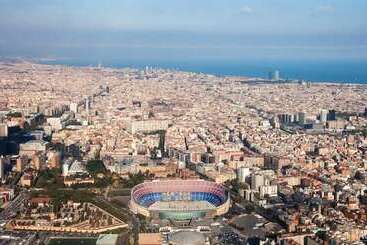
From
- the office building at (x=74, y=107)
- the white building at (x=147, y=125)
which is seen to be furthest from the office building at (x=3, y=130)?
the office building at (x=74, y=107)

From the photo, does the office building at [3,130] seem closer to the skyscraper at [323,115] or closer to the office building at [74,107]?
the office building at [74,107]

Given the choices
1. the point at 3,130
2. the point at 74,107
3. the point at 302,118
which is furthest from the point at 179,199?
the point at 74,107

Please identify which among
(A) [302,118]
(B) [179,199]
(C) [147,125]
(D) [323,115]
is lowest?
(B) [179,199]

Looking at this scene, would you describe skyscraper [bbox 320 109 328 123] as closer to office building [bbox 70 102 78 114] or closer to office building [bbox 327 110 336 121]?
office building [bbox 327 110 336 121]

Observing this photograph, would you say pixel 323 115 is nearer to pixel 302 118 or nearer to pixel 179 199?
pixel 302 118

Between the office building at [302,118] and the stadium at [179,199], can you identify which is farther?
the office building at [302,118]

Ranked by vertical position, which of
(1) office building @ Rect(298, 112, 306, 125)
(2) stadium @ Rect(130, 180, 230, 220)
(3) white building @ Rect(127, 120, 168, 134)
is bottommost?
(2) stadium @ Rect(130, 180, 230, 220)

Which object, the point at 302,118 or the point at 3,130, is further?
the point at 302,118

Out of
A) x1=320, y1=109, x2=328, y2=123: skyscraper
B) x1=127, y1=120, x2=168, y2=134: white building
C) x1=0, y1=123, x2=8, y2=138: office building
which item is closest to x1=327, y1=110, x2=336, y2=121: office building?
x1=320, y1=109, x2=328, y2=123: skyscraper
